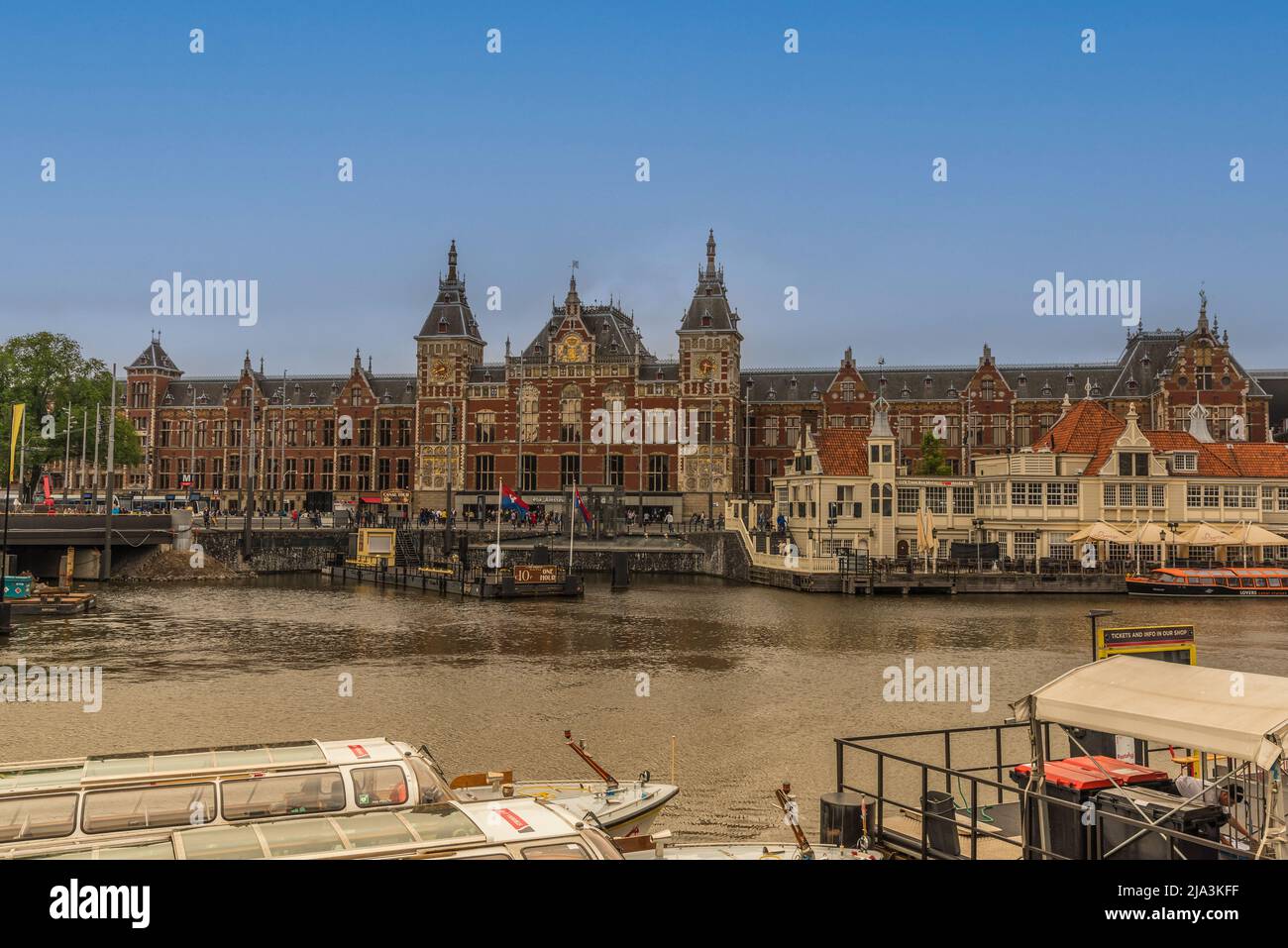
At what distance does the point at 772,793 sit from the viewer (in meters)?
19.6

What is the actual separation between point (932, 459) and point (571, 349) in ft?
119

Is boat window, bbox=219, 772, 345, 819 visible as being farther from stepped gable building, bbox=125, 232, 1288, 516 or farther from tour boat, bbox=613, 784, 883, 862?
stepped gable building, bbox=125, 232, 1288, 516

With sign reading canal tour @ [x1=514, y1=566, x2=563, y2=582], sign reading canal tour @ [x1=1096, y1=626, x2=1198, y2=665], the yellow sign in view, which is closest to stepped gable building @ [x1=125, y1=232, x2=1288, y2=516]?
the yellow sign

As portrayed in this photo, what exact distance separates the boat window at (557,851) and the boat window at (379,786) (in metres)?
5.24

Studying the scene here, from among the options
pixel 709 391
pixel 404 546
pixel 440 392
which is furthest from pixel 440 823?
pixel 440 392

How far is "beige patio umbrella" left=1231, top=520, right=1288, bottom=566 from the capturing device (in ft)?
206

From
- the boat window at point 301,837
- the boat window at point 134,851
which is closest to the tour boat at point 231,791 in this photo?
the boat window at point 301,837

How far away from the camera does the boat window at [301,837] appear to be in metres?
9.37

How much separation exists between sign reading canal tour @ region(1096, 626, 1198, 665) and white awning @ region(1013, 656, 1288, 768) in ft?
18.1

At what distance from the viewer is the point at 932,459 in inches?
3494

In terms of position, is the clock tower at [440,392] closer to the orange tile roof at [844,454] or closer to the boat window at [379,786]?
the orange tile roof at [844,454]

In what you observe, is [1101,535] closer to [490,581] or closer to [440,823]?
[490,581]
